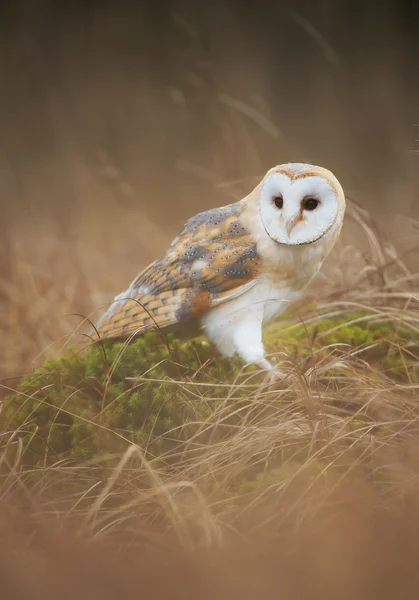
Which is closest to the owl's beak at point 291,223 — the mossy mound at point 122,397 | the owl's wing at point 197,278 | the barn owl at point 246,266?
the barn owl at point 246,266

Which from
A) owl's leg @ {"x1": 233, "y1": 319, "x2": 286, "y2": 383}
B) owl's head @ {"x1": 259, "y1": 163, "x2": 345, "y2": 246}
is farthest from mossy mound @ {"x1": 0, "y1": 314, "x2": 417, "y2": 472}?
owl's head @ {"x1": 259, "y1": 163, "x2": 345, "y2": 246}

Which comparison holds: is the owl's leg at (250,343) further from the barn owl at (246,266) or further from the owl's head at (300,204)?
the owl's head at (300,204)

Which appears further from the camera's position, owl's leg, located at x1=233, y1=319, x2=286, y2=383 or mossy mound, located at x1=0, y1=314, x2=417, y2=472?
owl's leg, located at x1=233, y1=319, x2=286, y2=383

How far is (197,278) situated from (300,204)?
0.29 metres

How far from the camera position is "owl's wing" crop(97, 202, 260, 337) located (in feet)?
5.27

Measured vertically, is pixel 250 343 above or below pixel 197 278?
below

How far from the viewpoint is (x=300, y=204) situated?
5.02 ft

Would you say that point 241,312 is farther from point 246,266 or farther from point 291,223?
point 291,223

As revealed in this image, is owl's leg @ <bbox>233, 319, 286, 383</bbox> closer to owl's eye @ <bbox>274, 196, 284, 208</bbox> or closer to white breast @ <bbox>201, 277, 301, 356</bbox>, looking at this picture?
white breast @ <bbox>201, 277, 301, 356</bbox>

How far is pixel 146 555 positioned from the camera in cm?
108

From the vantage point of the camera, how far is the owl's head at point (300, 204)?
4.98ft

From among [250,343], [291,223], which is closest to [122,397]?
[250,343]

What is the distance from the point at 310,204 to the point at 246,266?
20 centimetres

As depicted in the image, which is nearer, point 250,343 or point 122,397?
point 122,397
